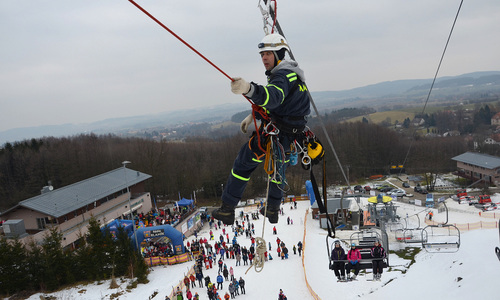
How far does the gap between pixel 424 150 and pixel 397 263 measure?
4393 cm

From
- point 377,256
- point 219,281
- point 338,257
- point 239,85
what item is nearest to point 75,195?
point 219,281

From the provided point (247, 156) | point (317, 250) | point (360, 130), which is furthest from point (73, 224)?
point (360, 130)

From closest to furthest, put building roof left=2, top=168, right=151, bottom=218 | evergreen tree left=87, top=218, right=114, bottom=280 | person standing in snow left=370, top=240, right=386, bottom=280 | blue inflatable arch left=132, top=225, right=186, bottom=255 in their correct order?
person standing in snow left=370, top=240, right=386, bottom=280 → evergreen tree left=87, top=218, right=114, bottom=280 → blue inflatable arch left=132, top=225, right=186, bottom=255 → building roof left=2, top=168, right=151, bottom=218

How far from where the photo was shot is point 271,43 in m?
4.13

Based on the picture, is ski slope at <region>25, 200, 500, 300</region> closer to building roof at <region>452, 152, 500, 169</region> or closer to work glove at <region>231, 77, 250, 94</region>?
work glove at <region>231, 77, 250, 94</region>

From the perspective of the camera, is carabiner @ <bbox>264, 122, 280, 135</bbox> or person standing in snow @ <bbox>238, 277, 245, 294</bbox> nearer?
carabiner @ <bbox>264, 122, 280, 135</bbox>

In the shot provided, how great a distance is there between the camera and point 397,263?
728 inches

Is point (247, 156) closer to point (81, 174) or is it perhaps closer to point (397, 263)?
point (397, 263)

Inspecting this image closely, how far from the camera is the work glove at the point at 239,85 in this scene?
10.3 ft

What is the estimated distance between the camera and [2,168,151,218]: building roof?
24181 millimetres

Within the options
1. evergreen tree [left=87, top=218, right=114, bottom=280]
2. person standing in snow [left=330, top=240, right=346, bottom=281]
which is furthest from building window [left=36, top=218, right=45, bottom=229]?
person standing in snow [left=330, top=240, right=346, bottom=281]

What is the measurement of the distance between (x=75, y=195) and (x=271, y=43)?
27.6m

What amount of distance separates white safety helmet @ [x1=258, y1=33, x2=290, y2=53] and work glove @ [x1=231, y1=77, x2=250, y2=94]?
116 centimetres

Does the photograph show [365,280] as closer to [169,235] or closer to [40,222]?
[169,235]
